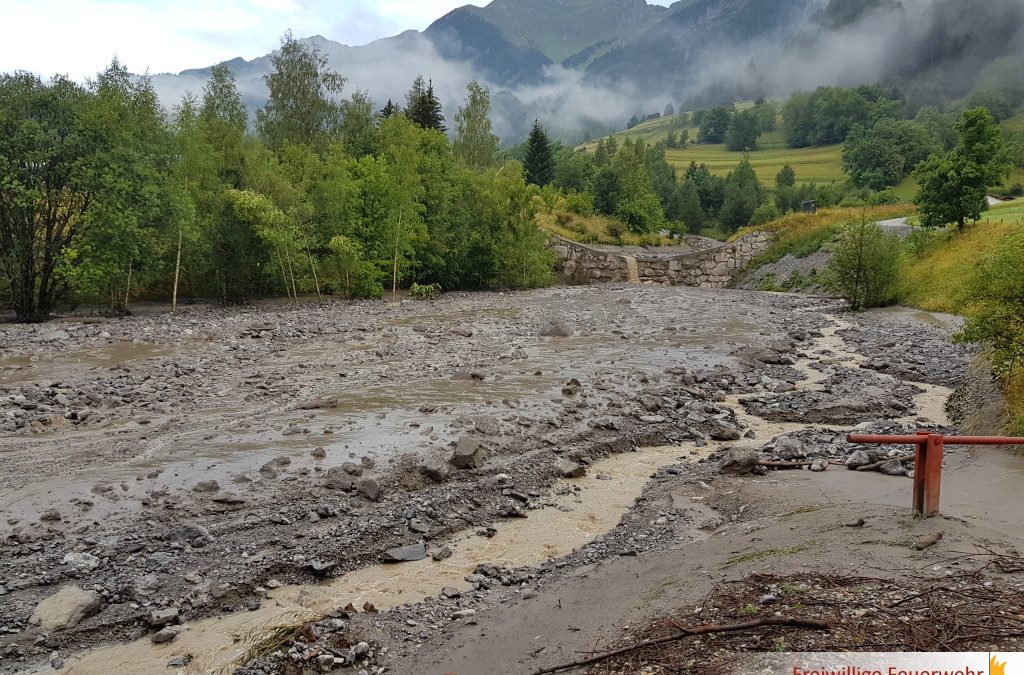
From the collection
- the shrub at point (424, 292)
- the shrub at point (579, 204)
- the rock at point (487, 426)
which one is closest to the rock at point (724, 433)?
the rock at point (487, 426)

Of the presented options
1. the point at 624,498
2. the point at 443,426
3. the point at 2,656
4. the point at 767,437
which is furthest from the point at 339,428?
the point at 767,437

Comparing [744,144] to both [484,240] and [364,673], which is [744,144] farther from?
[364,673]

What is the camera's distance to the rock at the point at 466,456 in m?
11.1

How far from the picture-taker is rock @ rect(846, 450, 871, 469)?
35.2 ft

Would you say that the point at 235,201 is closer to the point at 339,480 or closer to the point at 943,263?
the point at 339,480

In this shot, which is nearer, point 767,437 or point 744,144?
point 767,437

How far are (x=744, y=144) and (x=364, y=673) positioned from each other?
19684 centimetres

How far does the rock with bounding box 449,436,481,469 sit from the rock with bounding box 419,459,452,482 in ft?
0.83

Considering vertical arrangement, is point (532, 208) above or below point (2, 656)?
above

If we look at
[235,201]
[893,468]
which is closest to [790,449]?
[893,468]

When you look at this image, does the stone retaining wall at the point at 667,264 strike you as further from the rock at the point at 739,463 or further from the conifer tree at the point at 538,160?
the rock at the point at 739,463

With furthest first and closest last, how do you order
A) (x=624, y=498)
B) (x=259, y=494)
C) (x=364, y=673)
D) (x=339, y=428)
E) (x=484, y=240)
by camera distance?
(x=484, y=240) → (x=339, y=428) → (x=624, y=498) → (x=259, y=494) → (x=364, y=673)

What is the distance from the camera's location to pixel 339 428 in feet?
42.1

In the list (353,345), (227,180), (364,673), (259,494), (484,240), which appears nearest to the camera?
(364,673)
